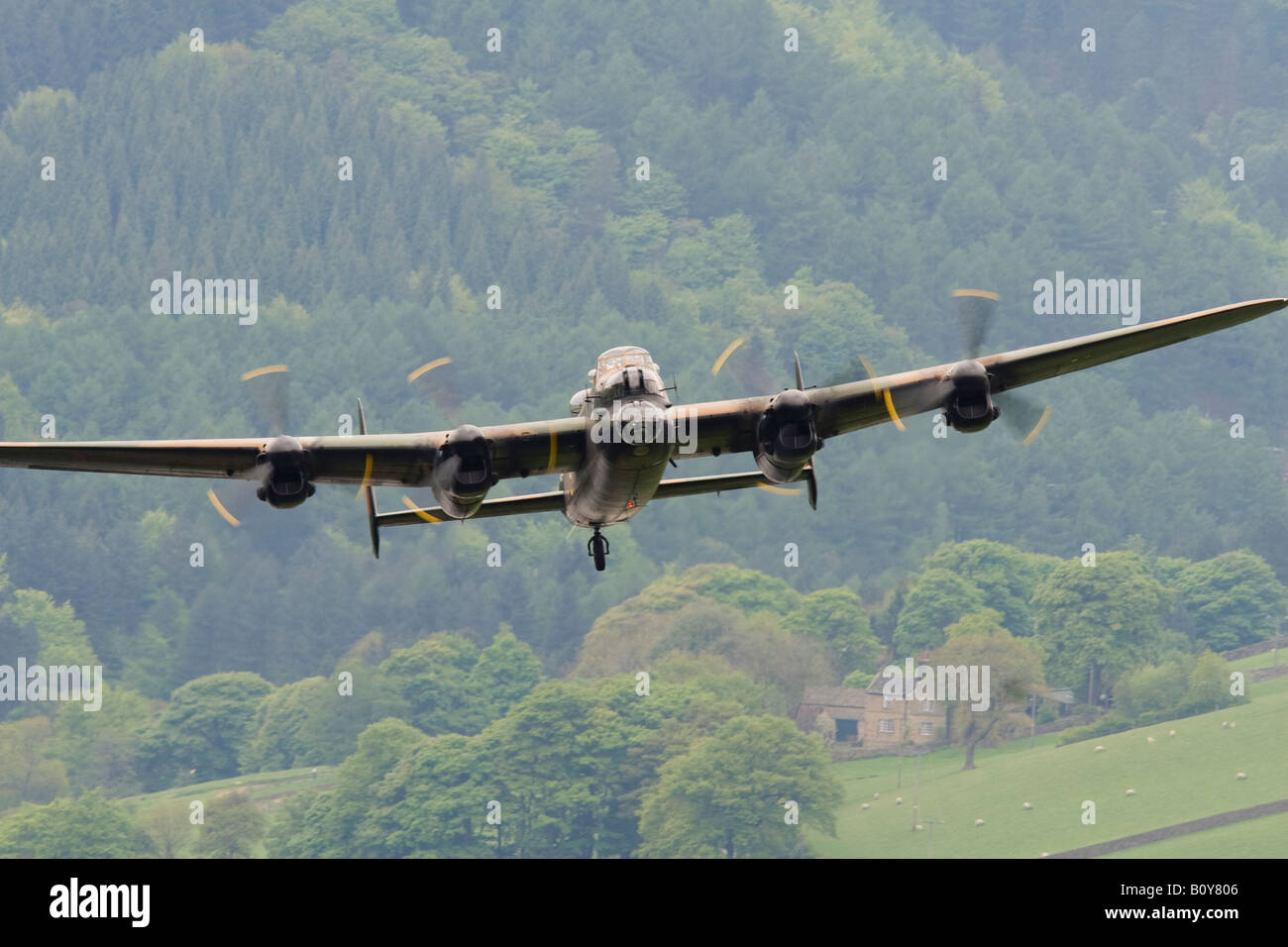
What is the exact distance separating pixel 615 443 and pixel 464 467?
3834mm

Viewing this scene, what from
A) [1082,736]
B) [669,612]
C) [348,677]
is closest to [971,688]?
[1082,736]

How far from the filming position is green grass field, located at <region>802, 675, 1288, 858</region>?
150625mm

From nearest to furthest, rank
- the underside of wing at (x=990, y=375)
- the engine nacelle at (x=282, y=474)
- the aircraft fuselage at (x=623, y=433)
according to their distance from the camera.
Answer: the aircraft fuselage at (x=623, y=433) < the engine nacelle at (x=282, y=474) < the underside of wing at (x=990, y=375)

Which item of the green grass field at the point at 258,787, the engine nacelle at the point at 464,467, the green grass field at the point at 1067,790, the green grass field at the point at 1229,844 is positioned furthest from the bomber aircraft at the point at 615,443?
the green grass field at the point at 258,787

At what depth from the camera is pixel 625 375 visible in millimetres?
45781

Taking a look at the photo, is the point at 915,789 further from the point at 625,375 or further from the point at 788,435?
the point at 625,375

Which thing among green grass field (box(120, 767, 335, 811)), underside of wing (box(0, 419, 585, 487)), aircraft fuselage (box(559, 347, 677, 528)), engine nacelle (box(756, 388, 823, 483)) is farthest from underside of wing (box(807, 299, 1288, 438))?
green grass field (box(120, 767, 335, 811))

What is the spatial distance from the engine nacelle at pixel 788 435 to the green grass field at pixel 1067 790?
346 feet

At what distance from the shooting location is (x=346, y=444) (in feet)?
152

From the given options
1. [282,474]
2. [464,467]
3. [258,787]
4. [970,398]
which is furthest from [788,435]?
[258,787]

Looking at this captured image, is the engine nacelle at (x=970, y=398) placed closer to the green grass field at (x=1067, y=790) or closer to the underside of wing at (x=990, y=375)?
the underside of wing at (x=990, y=375)

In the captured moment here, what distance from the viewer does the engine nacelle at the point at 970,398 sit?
4641 centimetres

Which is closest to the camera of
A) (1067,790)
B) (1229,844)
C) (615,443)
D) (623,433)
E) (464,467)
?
(623,433)
